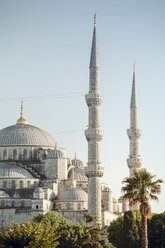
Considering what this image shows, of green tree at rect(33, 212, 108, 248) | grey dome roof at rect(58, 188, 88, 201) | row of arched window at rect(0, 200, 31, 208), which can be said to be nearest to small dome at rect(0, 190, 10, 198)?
row of arched window at rect(0, 200, 31, 208)

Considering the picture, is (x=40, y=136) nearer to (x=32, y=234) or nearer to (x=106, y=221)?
(x=106, y=221)

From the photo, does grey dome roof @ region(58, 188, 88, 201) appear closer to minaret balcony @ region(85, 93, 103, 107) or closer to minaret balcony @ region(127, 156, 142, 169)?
minaret balcony @ region(127, 156, 142, 169)

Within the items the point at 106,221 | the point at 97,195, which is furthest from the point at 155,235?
the point at 106,221

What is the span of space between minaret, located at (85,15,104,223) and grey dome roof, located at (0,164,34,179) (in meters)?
9.91

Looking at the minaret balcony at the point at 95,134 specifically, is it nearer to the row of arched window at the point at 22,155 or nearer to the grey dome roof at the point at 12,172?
the grey dome roof at the point at 12,172

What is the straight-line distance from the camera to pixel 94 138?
53.0m

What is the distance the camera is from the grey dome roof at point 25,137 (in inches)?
2559

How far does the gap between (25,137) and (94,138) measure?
14391 mm

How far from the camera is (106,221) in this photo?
5712cm

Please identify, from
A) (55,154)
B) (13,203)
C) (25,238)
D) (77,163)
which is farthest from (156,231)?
(77,163)

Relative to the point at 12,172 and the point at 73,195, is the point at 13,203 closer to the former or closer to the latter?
the point at 12,172

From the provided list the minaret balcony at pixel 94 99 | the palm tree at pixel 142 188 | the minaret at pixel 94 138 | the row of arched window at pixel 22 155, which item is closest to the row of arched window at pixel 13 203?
the minaret at pixel 94 138

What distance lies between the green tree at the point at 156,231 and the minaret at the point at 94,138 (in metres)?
→ 6.64

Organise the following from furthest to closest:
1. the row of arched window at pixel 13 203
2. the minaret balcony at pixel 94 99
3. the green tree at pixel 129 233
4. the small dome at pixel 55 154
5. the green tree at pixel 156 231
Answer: the small dome at pixel 55 154 → the row of arched window at pixel 13 203 → the minaret balcony at pixel 94 99 → the green tree at pixel 156 231 → the green tree at pixel 129 233
